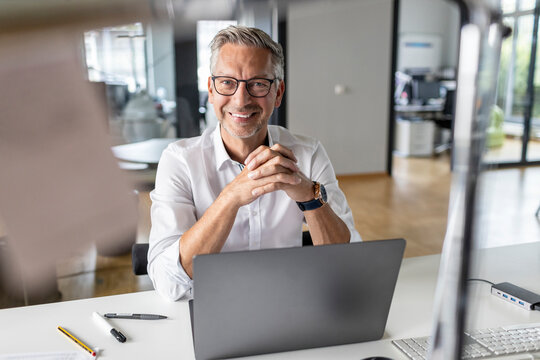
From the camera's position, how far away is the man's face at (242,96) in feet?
4.28

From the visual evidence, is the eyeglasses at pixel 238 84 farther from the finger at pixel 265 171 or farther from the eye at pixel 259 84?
the finger at pixel 265 171

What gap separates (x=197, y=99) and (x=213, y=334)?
11.6ft

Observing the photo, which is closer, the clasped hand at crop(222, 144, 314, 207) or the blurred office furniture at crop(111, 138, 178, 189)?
the clasped hand at crop(222, 144, 314, 207)

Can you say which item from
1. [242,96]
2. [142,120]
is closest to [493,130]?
[242,96]

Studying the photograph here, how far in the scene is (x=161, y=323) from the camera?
3.15 feet

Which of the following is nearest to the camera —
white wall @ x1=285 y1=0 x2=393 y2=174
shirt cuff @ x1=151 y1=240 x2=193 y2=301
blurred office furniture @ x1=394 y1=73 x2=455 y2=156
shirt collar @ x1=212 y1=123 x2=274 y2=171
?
shirt cuff @ x1=151 y1=240 x2=193 y2=301

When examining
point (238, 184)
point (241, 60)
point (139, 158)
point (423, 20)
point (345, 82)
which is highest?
point (423, 20)

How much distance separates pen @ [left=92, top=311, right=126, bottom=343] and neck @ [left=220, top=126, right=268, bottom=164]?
2.04 feet

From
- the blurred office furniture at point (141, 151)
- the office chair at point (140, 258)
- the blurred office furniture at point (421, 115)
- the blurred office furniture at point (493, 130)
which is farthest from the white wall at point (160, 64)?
the blurred office furniture at point (421, 115)

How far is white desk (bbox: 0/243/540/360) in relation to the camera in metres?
0.85

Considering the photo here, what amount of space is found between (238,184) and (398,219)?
3.13 m

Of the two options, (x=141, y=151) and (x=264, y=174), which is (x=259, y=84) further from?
(x=141, y=151)

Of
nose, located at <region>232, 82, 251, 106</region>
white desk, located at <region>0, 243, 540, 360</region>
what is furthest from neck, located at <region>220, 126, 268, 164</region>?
white desk, located at <region>0, 243, 540, 360</region>

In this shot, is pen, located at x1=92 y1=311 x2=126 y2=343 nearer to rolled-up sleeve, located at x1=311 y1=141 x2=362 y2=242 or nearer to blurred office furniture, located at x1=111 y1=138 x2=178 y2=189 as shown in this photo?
rolled-up sleeve, located at x1=311 y1=141 x2=362 y2=242
